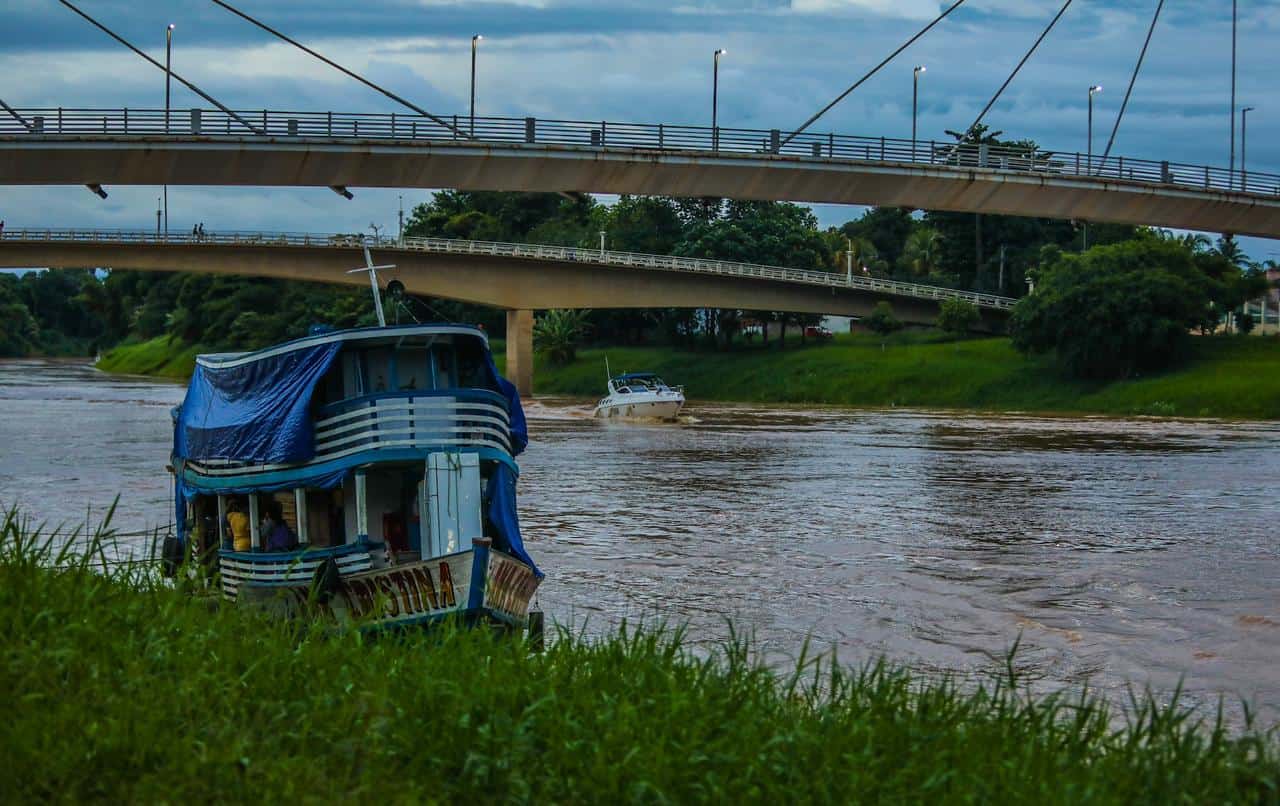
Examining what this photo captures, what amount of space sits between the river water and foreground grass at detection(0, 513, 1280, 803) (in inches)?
178

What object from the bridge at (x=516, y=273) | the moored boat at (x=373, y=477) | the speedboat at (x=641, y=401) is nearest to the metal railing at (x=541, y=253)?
the bridge at (x=516, y=273)

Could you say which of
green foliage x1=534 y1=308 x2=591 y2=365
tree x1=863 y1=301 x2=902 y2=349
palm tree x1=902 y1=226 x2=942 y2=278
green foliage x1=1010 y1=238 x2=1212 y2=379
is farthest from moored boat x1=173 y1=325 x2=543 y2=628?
palm tree x1=902 y1=226 x2=942 y2=278

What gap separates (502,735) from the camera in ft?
25.9

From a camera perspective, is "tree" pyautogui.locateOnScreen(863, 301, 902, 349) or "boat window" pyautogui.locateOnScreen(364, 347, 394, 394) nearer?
"boat window" pyautogui.locateOnScreen(364, 347, 394, 394)

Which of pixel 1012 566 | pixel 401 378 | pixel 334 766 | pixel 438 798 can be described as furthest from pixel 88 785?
pixel 1012 566

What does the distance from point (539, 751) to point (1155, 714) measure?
3.28 metres

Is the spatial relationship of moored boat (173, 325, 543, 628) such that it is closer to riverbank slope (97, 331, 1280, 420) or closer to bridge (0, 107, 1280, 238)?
bridge (0, 107, 1280, 238)

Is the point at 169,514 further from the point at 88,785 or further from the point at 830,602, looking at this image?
the point at 88,785

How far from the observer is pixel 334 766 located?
24.8 ft

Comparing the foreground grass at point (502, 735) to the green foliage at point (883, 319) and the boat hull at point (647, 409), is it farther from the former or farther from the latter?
the green foliage at point (883, 319)

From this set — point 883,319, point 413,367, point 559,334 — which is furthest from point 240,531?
point 559,334

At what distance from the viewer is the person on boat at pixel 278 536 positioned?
15758 millimetres

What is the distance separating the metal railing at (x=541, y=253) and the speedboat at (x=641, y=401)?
17695mm

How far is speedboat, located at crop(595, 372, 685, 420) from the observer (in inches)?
2361
